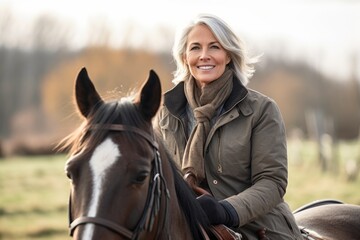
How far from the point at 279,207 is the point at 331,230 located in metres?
1.06

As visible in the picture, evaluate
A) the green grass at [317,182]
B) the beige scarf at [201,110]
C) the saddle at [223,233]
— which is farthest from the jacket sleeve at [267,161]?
the green grass at [317,182]

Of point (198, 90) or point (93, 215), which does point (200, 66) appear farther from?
point (93, 215)

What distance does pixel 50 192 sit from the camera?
19.4m

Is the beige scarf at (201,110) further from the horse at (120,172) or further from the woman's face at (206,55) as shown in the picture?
the horse at (120,172)

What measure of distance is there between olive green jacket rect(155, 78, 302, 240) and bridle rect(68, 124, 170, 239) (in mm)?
716

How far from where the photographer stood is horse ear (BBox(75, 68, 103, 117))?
3.26 metres

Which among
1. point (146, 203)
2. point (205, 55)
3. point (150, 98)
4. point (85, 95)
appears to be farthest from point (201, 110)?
point (146, 203)

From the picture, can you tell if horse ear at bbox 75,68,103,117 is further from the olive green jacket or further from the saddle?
the saddle

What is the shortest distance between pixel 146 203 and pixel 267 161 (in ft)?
3.71

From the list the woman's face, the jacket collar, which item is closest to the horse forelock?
the jacket collar

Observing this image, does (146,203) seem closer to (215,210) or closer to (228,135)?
(215,210)

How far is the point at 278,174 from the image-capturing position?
159 inches

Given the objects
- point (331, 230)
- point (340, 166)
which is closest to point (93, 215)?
point (331, 230)

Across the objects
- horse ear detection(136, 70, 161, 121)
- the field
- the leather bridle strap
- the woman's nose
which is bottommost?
the field
